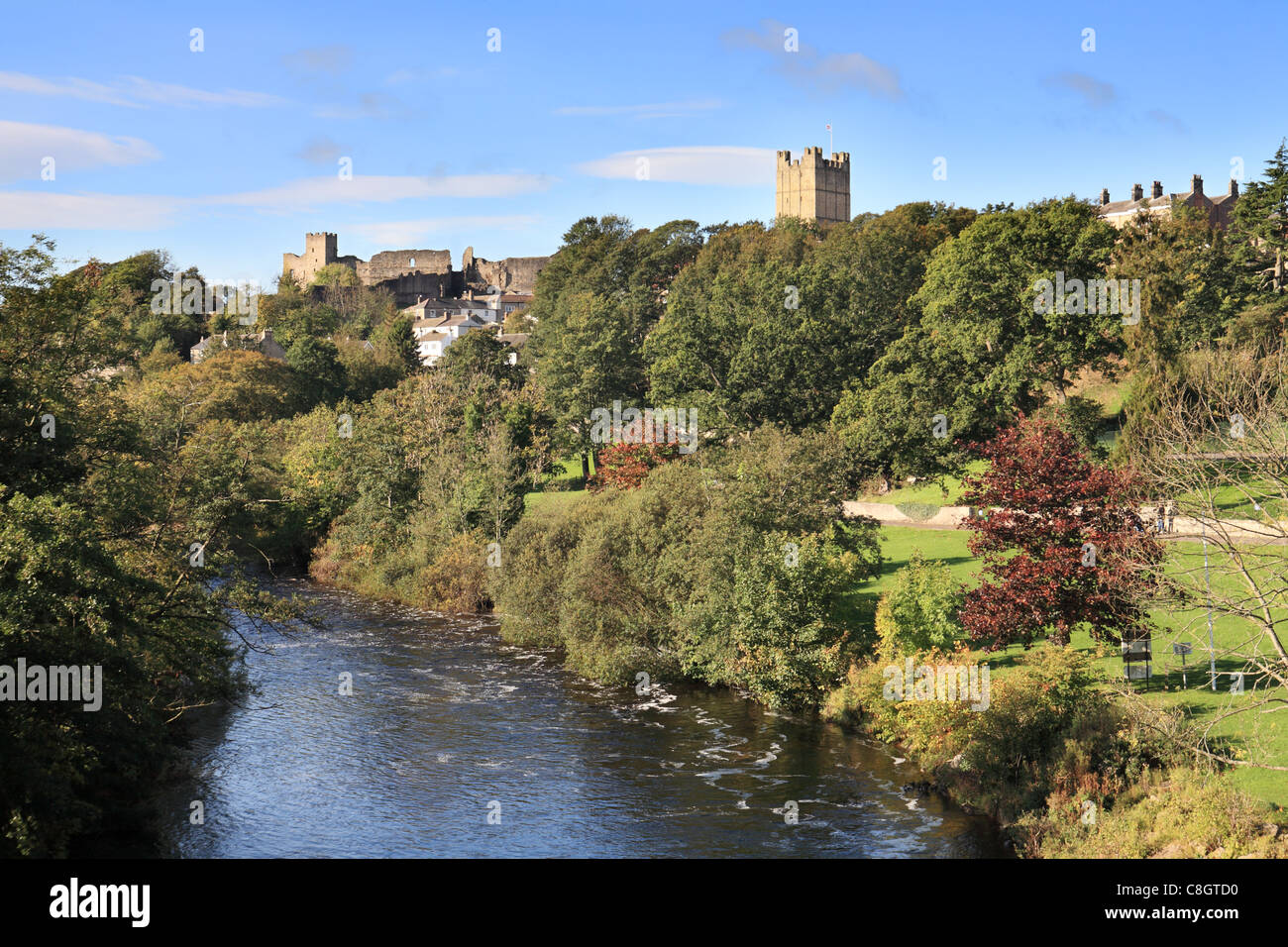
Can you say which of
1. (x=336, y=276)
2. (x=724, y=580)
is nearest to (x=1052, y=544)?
(x=724, y=580)

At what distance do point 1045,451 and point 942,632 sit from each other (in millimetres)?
5503

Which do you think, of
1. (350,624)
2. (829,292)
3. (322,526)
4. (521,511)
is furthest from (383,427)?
(829,292)

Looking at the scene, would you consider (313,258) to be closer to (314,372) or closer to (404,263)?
(404,263)

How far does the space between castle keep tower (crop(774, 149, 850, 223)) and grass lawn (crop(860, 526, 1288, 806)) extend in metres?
123

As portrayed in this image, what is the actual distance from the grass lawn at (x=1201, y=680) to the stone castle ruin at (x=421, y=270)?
13402cm

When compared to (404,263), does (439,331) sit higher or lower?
lower

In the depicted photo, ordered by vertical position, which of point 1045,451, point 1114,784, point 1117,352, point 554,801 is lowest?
point 554,801

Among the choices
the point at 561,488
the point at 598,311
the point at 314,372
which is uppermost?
the point at 598,311

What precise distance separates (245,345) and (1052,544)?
3203 inches

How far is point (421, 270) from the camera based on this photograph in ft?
556

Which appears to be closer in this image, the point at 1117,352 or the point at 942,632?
the point at 942,632

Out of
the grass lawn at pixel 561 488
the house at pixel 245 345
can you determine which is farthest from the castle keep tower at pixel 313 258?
the grass lawn at pixel 561 488

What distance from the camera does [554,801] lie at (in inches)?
1008
